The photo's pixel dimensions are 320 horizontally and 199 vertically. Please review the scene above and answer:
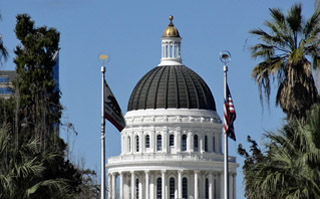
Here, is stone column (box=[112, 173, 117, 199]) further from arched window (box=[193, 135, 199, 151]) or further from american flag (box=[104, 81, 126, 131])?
american flag (box=[104, 81, 126, 131])

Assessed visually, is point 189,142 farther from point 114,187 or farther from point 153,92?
Result: point 114,187

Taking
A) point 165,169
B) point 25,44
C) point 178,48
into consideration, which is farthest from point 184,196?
point 25,44

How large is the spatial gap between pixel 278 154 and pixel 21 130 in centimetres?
2001

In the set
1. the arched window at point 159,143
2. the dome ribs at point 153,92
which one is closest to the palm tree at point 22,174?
the dome ribs at point 153,92

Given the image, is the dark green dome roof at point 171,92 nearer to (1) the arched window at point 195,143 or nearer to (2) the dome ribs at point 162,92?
(2) the dome ribs at point 162,92

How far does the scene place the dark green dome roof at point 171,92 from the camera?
178 m

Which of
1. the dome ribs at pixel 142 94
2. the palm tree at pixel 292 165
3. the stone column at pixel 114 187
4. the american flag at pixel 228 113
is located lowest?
the palm tree at pixel 292 165

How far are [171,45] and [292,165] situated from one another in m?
137

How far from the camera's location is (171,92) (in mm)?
178875

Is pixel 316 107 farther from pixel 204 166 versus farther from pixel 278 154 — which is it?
pixel 204 166

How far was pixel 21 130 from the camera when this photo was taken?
6700 cm

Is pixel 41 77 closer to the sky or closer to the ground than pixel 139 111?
closer to the ground

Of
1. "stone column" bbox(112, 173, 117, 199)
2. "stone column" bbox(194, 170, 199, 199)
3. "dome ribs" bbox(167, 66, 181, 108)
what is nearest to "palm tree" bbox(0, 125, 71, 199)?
"stone column" bbox(112, 173, 117, 199)

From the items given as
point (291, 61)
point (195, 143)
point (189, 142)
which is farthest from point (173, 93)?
point (291, 61)
